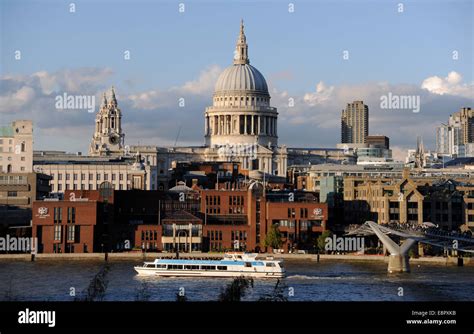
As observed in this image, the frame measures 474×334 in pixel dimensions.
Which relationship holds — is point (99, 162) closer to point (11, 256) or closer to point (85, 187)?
point (85, 187)

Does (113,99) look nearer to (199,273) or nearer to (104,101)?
(104,101)

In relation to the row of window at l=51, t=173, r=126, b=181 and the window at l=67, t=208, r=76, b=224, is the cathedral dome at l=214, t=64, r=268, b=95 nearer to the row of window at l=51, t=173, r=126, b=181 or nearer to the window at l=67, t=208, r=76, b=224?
the row of window at l=51, t=173, r=126, b=181

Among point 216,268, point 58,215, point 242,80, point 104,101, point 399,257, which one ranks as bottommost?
point 216,268

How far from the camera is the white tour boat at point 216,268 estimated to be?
72.8 meters

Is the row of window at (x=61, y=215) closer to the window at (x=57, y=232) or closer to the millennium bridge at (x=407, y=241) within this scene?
the window at (x=57, y=232)

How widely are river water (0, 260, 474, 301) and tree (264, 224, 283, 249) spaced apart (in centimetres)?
939

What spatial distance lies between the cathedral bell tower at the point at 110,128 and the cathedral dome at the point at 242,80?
652 inches

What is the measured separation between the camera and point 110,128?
164250 mm

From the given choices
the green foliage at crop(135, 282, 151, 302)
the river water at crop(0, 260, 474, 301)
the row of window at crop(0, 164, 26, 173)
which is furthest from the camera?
the row of window at crop(0, 164, 26, 173)

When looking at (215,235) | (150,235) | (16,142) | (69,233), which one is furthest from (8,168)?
(215,235)

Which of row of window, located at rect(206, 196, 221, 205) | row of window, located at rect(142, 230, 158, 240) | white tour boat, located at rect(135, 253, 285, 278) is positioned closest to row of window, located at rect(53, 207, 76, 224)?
row of window, located at rect(142, 230, 158, 240)

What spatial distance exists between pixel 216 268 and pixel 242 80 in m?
102

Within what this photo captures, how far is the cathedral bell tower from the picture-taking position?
534 ft
